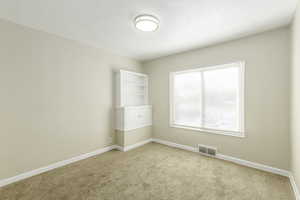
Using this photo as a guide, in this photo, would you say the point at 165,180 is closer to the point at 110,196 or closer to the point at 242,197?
the point at 110,196

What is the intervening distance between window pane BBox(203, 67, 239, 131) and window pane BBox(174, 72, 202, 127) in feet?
0.65

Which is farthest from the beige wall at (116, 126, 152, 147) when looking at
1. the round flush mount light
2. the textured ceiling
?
the round flush mount light

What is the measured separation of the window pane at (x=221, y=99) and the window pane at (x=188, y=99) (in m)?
0.20

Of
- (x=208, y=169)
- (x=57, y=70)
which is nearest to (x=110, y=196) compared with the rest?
(x=208, y=169)

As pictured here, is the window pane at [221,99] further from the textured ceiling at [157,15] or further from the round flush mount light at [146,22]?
the round flush mount light at [146,22]

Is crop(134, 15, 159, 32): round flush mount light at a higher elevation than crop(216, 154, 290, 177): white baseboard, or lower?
higher

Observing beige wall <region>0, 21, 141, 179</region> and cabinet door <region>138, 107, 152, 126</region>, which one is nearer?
beige wall <region>0, 21, 141, 179</region>

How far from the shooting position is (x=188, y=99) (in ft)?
11.4

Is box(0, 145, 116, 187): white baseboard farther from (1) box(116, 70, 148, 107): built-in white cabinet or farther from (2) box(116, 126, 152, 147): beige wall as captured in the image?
(1) box(116, 70, 148, 107): built-in white cabinet

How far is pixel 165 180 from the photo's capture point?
82.7 inches

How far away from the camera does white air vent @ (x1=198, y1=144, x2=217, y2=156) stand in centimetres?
293

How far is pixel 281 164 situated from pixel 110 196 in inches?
111

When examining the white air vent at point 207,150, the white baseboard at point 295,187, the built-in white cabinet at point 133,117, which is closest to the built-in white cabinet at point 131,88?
the built-in white cabinet at point 133,117

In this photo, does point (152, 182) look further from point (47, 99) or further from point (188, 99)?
point (47, 99)
